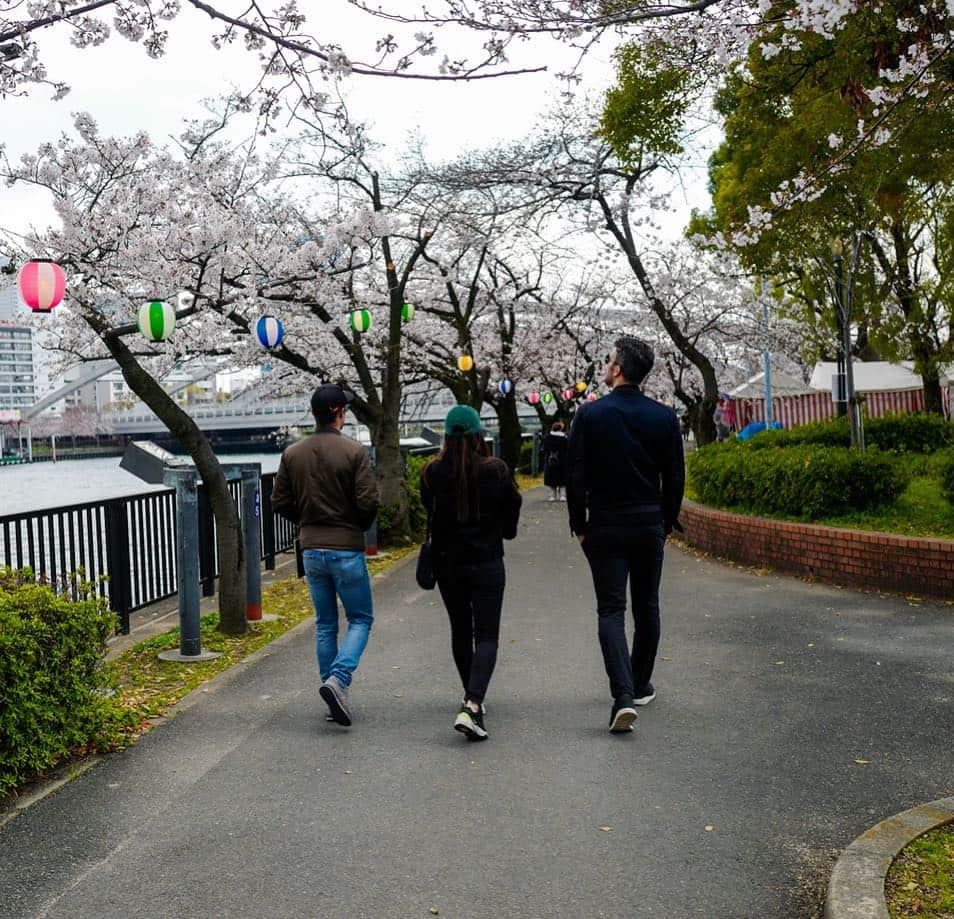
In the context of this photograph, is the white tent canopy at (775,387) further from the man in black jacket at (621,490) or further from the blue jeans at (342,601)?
the blue jeans at (342,601)

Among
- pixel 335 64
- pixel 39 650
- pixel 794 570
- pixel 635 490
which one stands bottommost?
pixel 794 570

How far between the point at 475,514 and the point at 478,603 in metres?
0.47

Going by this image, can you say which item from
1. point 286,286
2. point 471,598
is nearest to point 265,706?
point 471,598

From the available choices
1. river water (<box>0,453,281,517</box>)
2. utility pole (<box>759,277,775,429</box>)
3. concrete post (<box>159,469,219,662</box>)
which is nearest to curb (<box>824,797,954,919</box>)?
concrete post (<box>159,469,219,662</box>)

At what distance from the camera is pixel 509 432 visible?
32.2 m

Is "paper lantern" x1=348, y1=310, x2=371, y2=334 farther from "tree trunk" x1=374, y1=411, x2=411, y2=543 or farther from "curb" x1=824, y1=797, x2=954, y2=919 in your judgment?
"curb" x1=824, y1=797, x2=954, y2=919

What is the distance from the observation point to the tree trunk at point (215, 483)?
787 cm

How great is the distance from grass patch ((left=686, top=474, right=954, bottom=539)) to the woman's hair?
569 cm

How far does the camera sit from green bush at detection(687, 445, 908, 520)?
10.7 metres

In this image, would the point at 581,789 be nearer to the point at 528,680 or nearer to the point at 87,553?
the point at 528,680

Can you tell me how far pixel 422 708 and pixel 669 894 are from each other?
8.39ft

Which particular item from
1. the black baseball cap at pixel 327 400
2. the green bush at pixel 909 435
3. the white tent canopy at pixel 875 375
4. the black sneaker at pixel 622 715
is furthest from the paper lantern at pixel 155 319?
the white tent canopy at pixel 875 375

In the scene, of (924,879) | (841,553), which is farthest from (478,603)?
(841,553)

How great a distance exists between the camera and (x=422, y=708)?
5699 millimetres
